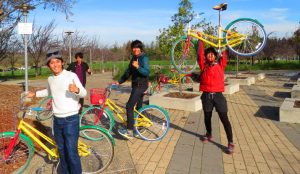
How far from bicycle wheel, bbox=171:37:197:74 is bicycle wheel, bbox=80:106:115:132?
7.37 ft

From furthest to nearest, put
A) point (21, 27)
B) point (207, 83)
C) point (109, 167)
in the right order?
1. point (21, 27)
2. point (207, 83)
3. point (109, 167)

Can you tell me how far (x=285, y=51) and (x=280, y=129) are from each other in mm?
48705

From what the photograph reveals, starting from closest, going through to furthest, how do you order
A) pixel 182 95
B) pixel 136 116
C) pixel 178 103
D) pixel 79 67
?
pixel 136 116 < pixel 79 67 < pixel 178 103 < pixel 182 95

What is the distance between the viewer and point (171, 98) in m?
9.16

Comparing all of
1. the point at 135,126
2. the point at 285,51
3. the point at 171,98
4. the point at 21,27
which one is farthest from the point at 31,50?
the point at 285,51

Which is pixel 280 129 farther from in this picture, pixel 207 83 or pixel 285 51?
pixel 285 51

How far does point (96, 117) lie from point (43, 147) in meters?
1.89

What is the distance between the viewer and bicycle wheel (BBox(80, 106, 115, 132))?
5.82 metres

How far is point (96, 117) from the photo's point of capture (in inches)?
230

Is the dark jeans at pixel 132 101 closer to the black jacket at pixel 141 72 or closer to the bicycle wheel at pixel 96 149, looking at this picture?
the black jacket at pixel 141 72

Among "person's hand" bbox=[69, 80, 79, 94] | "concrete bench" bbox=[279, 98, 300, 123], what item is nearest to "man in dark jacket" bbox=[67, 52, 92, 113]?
"person's hand" bbox=[69, 80, 79, 94]

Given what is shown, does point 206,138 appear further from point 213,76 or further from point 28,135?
point 28,135

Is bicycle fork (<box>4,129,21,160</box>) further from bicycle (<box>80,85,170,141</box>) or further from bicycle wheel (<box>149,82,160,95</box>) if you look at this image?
bicycle wheel (<box>149,82,160,95</box>)

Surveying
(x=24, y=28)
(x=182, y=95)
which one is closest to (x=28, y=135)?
(x=182, y=95)
